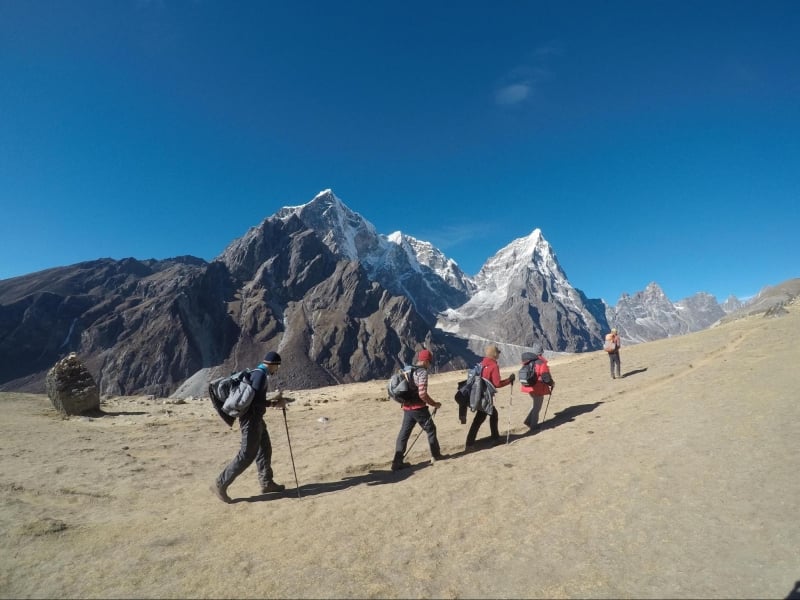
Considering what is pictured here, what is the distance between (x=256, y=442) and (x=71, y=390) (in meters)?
17.6

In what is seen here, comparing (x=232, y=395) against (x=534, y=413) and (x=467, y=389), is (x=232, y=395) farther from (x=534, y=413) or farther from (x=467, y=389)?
(x=534, y=413)

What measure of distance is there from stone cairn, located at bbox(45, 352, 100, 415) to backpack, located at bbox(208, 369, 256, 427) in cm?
1629

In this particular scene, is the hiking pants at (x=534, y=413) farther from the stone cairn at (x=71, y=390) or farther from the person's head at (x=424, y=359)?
the stone cairn at (x=71, y=390)

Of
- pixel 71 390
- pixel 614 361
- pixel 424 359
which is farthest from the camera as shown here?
pixel 614 361

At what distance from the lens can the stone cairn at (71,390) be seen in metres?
19.7

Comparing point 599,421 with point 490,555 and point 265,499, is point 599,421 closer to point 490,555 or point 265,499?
point 490,555

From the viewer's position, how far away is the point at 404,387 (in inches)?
380

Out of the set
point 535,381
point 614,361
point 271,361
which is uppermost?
point 271,361

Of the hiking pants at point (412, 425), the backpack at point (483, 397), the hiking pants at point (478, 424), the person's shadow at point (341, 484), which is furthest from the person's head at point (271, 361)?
the hiking pants at point (478, 424)

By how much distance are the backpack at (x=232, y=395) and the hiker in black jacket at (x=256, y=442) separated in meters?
0.14

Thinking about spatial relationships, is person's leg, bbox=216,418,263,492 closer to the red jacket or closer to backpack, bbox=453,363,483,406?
backpack, bbox=453,363,483,406

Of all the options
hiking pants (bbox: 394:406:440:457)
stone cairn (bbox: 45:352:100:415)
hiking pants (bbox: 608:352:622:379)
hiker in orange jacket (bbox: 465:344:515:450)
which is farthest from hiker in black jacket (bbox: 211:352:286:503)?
hiking pants (bbox: 608:352:622:379)

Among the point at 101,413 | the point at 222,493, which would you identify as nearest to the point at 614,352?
the point at 222,493

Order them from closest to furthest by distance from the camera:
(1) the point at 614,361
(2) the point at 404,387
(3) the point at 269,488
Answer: (3) the point at 269,488 < (2) the point at 404,387 < (1) the point at 614,361
